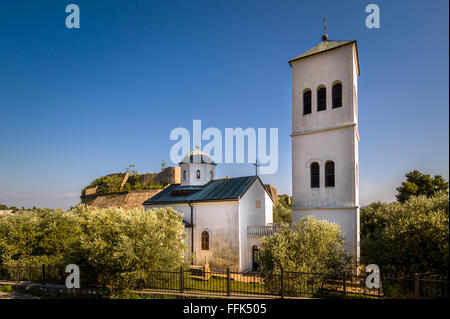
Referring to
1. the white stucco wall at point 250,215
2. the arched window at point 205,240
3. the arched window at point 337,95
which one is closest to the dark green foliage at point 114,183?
the arched window at point 205,240

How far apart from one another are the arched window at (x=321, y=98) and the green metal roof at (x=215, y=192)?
733cm

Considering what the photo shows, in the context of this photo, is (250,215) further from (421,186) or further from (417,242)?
(421,186)

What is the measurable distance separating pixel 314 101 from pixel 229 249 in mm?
10983

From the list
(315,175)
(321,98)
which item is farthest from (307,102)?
(315,175)

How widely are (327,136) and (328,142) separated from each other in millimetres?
349

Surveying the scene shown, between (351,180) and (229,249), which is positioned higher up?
(351,180)

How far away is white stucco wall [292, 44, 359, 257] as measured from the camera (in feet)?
44.2

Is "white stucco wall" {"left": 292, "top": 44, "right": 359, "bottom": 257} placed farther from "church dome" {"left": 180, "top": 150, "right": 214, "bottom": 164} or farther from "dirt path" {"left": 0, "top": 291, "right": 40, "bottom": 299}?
"dirt path" {"left": 0, "top": 291, "right": 40, "bottom": 299}

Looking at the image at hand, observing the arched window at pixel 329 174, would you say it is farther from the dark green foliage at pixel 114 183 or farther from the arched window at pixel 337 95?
the dark green foliage at pixel 114 183

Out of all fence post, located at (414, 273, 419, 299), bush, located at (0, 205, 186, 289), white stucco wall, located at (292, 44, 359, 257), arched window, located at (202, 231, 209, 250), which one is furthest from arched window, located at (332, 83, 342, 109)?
arched window, located at (202, 231, 209, 250)
